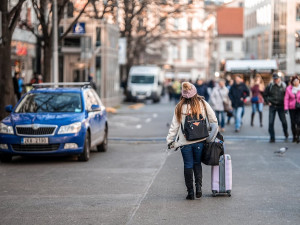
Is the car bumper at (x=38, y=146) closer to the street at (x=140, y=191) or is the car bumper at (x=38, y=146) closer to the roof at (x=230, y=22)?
the street at (x=140, y=191)

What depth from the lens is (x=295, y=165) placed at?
14.2m

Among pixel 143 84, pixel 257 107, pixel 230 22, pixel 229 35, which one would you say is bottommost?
pixel 257 107

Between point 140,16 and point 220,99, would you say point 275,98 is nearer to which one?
point 220,99

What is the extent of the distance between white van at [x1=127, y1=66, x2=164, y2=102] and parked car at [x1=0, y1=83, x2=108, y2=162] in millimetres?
36660

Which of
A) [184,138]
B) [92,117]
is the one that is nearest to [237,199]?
[184,138]

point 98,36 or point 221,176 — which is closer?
point 221,176

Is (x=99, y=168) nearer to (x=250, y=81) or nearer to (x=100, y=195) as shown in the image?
(x=100, y=195)

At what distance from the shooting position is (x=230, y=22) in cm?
12444

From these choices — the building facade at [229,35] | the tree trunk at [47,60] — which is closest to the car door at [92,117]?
the tree trunk at [47,60]

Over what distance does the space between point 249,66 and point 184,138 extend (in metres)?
37.7

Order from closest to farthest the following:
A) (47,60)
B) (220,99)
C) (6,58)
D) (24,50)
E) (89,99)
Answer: (89,99), (6,58), (220,99), (47,60), (24,50)

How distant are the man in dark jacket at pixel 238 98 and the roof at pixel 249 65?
23449mm

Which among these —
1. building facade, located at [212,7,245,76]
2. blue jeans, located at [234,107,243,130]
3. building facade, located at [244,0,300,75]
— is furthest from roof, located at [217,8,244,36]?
blue jeans, located at [234,107,243,130]

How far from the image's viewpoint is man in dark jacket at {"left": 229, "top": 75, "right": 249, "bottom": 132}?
23077 mm
